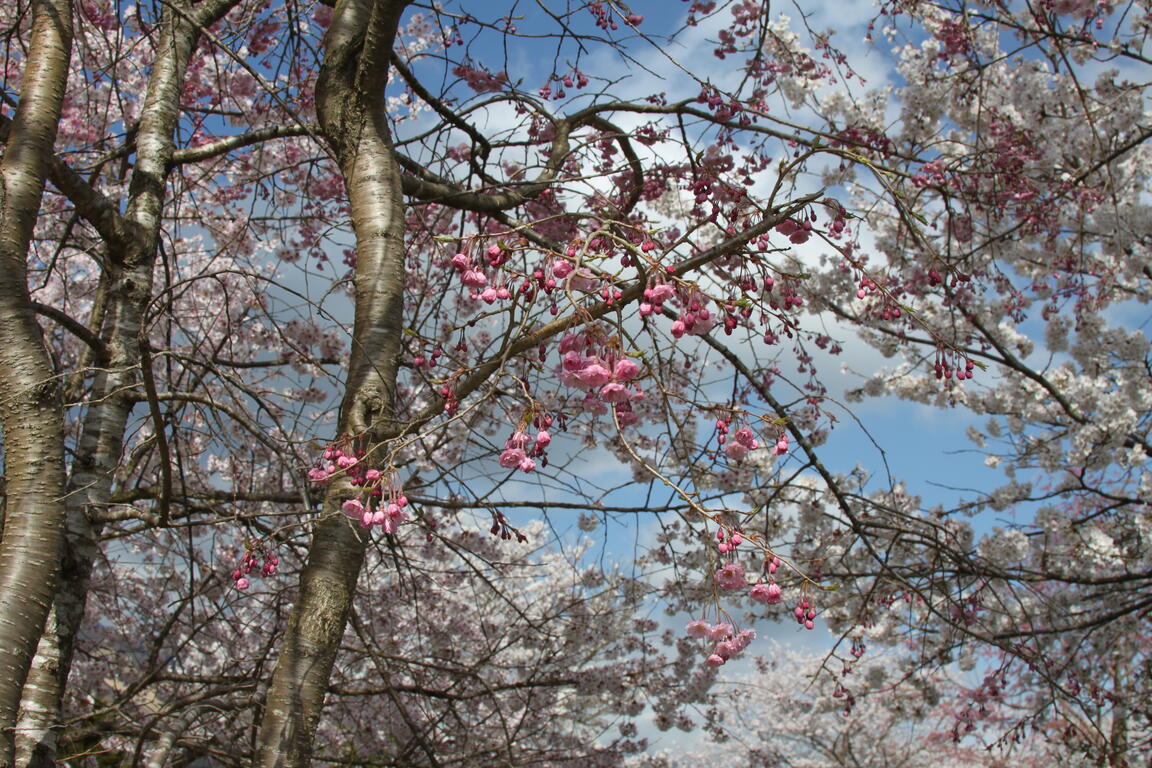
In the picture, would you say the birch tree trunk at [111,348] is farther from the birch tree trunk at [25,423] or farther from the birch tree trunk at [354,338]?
the birch tree trunk at [354,338]

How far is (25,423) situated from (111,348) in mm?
905

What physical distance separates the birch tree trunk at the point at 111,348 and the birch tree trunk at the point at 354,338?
0.51 metres

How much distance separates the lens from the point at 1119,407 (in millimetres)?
5992

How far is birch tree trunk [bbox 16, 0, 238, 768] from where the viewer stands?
104 inches

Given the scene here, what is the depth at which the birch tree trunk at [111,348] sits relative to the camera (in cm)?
264

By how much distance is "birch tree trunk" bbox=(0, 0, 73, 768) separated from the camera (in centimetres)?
212

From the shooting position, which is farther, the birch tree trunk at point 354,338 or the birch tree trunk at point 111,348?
the birch tree trunk at point 111,348

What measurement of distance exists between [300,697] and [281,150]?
5.40 m

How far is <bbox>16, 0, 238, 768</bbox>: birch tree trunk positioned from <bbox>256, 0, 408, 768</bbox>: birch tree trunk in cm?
51

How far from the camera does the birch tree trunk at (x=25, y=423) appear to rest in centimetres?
212

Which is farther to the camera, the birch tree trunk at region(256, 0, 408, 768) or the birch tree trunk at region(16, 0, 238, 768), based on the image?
the birch tree trunk at region(16, 0, 238, 768)

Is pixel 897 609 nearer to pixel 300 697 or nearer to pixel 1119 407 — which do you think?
pixel 1119 407

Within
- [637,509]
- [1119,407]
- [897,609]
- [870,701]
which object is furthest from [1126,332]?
[870,701]

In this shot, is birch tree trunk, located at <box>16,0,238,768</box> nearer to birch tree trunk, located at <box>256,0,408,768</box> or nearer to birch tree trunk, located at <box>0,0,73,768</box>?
birch tree trunk, located at <box>0,0,73,768</box>
